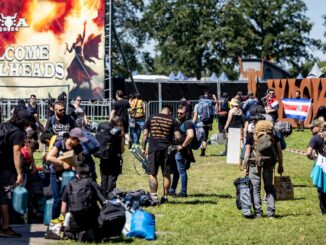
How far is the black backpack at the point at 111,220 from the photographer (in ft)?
40.1

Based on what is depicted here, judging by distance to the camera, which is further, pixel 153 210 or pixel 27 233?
pixel 153 210

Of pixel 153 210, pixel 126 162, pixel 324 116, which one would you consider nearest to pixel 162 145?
pixel 153 210

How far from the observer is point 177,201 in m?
17.2

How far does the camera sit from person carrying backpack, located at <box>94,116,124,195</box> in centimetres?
1542

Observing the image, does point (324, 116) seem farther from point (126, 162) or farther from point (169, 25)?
point (169, 25)

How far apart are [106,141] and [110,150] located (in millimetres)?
165

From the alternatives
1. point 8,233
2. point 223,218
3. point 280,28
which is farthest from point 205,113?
point 280,28

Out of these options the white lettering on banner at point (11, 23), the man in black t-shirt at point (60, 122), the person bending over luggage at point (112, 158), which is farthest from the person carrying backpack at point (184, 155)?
the white lettering on banner at point (11, 23)

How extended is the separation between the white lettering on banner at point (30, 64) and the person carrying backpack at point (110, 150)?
74.3ft

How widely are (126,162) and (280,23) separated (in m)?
72.6

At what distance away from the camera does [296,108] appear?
39250mm

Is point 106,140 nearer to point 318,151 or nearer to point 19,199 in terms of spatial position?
point 19,199

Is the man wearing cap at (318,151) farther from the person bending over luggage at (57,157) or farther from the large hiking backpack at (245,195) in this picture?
the person bending over luggage at (57,157)

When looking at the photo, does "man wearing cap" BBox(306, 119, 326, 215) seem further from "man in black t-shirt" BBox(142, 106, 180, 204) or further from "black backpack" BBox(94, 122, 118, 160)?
"black backpack" BBox(94, 122, 118, 160)
